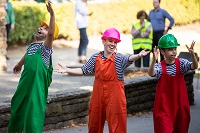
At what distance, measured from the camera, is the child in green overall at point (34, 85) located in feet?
25.1

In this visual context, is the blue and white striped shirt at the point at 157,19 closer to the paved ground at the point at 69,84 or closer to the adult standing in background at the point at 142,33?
the adult standing in background at the point at 142,33

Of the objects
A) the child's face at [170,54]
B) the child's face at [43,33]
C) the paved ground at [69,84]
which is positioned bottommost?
the paved ground at [69,84]

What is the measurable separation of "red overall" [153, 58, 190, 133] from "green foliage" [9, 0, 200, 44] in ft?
45.9

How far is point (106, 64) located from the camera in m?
7.76

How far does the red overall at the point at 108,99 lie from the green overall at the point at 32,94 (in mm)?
614

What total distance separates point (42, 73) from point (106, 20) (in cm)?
1868

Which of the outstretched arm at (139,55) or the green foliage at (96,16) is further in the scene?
the green foliage at (96,16)

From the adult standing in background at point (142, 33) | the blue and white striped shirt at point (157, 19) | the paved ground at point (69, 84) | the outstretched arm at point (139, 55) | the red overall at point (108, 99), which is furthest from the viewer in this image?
the blue and white striped shirt at point (157, 19)

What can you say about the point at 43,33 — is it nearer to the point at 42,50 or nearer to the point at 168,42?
the point at 42,50

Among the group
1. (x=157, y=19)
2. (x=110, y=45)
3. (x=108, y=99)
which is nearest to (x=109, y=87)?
(x=108, y=99)

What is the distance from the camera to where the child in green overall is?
7637 mm

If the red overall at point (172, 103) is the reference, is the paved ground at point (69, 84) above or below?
below

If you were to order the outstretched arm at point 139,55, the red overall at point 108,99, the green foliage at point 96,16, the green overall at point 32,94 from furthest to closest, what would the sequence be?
1. the green foliage at point 96,16
2. the red overall at point 108,99
3. the green overall at point 32,94
4. the outstretched arm at point 139,55

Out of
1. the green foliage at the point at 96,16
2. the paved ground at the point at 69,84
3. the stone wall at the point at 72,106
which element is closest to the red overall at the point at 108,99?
the stone wall at the point at 72,106
